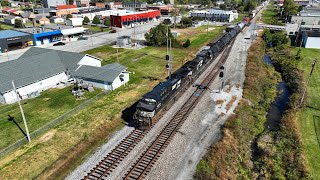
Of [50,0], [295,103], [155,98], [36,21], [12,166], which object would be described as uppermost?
[50,0]

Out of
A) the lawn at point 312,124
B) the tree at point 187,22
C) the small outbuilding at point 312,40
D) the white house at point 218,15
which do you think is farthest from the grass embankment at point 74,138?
the white house at point 218,15

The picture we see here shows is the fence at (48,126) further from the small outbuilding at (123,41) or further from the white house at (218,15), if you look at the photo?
the white house at (218,15)

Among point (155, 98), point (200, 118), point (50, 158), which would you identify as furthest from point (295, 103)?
point (50, 158)

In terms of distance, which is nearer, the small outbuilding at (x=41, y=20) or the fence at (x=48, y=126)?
the fence at (x=48, y=126)

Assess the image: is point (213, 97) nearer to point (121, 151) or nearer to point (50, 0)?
point (121, 151)

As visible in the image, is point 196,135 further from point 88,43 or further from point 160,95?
point 88,43

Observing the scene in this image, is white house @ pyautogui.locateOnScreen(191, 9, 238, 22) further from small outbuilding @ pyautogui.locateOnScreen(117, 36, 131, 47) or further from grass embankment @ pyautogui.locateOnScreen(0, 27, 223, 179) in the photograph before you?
grass embankment @ pyautogui.locateOnScreen(0, 27, 223, 179)

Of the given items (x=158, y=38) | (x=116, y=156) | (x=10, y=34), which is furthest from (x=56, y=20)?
(x=116, y=156)
